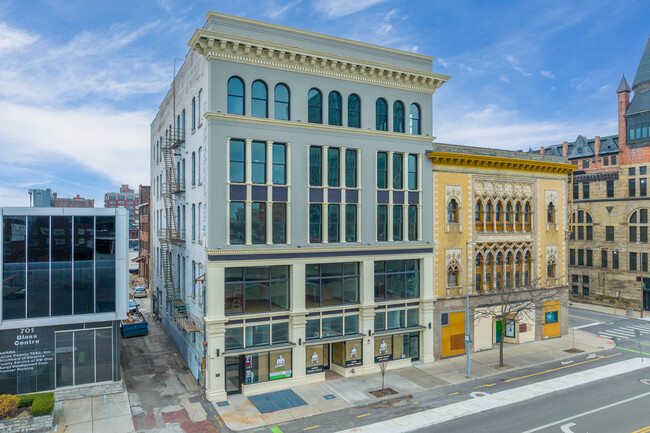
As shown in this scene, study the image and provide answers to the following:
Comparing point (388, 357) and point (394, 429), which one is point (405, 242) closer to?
point (388, 357)

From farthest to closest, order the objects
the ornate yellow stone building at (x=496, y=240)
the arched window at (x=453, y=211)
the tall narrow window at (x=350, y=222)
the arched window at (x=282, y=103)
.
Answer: the arched window at (x=453, y=211)
the ornate yellow stone building at (x=496, y=240)
the tall narrow window at (x=350, y=222)
the arched window at (x=282, y=103)

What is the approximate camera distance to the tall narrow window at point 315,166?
2817 centimetres

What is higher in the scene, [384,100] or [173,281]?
[384,100]

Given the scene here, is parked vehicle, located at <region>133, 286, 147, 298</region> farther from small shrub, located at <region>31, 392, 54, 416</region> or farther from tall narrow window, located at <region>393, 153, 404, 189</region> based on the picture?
tall narrow window, located at <region>393, 153, 404, 189</region>


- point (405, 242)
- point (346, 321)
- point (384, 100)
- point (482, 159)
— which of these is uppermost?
point (384, 100)

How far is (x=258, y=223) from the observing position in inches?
1048

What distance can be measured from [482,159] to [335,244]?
13838mm

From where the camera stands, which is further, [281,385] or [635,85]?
[635,85]

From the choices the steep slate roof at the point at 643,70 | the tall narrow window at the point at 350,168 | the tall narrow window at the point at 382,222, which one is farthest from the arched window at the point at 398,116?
the steep slate roof at the point at 643,70

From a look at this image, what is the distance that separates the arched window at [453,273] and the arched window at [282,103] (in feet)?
52.4

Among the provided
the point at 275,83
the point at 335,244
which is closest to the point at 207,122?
the point at 275,83

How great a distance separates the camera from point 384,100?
101 ft

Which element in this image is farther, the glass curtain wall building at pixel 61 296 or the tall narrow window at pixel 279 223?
the tall narrow window at pixel 279 223

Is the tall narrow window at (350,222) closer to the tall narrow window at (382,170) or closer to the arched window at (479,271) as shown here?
the tall narrow window at (382,170)
